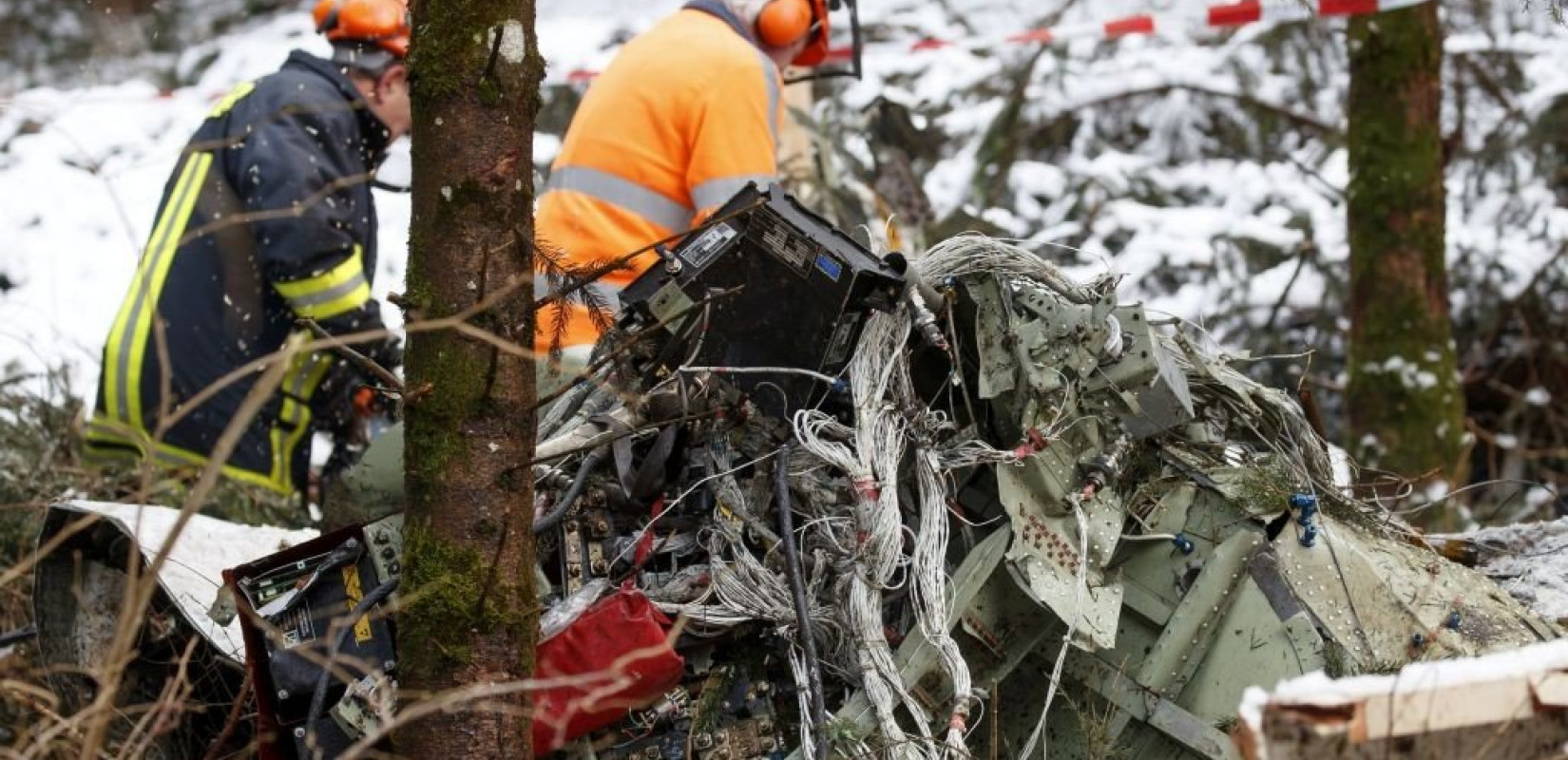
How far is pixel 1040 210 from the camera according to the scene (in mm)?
8281

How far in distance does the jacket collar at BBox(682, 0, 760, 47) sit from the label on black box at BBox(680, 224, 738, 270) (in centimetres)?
157

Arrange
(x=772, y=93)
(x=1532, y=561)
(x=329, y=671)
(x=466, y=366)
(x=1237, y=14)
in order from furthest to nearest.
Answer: (x=1237, y=14) < (x=772, y=93) < (x=1532, y=561) < (x=329, y=671) < (x=466, y=366)

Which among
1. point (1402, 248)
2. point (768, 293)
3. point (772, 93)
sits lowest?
point (1402, 248)

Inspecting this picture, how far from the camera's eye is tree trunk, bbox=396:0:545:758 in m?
2.54

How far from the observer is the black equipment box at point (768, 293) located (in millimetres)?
3148

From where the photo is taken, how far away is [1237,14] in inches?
294

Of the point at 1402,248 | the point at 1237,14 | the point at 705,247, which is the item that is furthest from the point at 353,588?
the point at 1237,14

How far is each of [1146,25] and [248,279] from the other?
4740 millimetres

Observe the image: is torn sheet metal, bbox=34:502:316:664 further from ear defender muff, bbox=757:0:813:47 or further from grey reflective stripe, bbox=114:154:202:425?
ear defender muff, bbox=757:0:813:47

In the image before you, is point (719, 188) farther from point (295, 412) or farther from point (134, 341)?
point (134, 341)

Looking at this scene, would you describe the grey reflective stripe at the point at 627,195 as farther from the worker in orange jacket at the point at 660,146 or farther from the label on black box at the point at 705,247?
the label on black box at the point at 705,247

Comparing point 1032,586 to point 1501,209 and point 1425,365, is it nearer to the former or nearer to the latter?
point 1425,365

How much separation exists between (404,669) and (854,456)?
3.12 ft

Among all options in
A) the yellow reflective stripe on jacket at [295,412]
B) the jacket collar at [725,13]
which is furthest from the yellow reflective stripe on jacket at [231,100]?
the jacket collar at [725,13]
